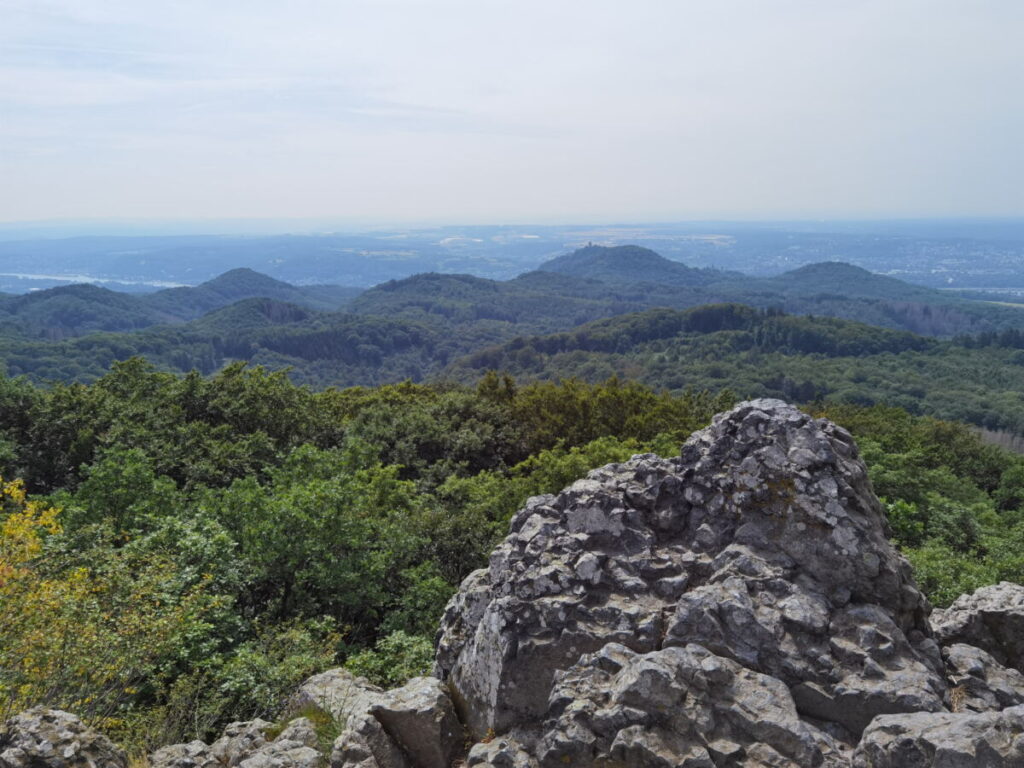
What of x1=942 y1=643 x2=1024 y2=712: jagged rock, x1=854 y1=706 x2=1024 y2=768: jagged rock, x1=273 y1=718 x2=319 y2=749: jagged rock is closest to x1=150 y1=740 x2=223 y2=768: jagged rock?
x1=273 y1=718 x2=319 y2=749: jagged rock

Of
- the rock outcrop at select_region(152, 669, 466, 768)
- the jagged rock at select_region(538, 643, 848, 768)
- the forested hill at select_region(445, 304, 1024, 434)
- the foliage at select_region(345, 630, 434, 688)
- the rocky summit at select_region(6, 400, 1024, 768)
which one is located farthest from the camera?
the forested hill at select_region(445, 304, 1024, 434)

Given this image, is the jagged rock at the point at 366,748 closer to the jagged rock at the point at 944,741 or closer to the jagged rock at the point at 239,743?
the jagged rock at the point at 239,743

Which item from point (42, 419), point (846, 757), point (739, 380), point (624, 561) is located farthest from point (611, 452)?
point (739, 380)

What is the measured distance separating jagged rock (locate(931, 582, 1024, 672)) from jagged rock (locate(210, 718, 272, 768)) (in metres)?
9.60

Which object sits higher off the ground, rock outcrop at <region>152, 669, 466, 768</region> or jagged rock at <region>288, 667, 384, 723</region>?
rock outcrop at <region>152, 669, 466, 768</region>

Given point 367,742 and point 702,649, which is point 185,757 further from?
Answer: point 702,649

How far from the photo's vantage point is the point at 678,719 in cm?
631

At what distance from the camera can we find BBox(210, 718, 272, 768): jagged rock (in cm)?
822

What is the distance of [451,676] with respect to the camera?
866 centimetres

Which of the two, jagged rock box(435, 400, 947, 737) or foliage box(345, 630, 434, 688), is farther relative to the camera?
foliage box(345, 630, 434, 688)

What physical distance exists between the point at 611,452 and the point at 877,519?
15418 mm

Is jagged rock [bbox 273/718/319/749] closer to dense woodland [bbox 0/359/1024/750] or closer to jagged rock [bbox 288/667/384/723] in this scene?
jagged rock [bbox 288/667/384/723]

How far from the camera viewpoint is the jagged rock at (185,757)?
7.88 meters

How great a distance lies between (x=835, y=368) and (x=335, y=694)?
175 m
